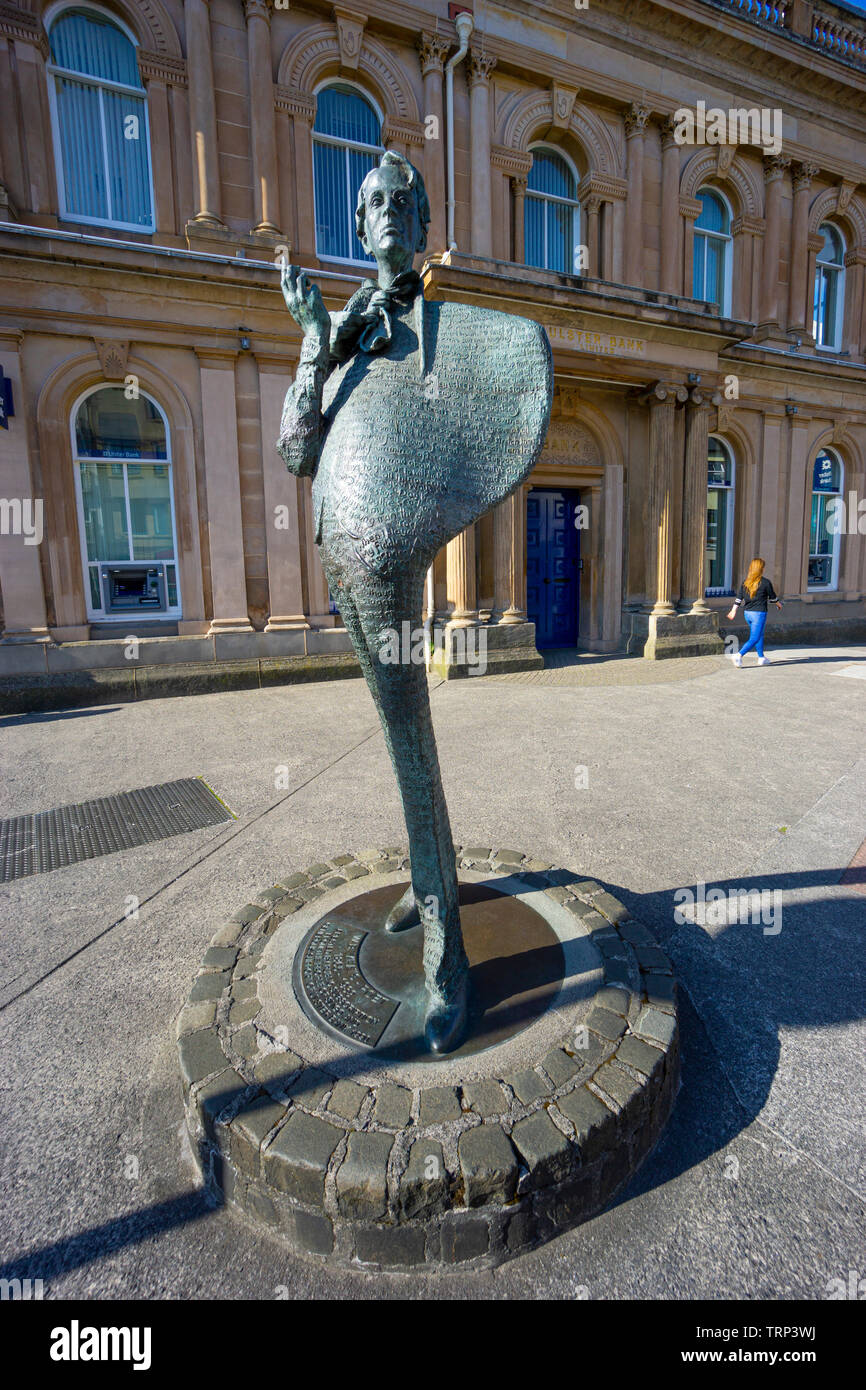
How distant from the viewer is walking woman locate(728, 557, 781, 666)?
409 inches

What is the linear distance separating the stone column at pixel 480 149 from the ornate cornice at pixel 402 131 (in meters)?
0.82

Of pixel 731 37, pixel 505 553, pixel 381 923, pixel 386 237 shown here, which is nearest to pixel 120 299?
pixel 505 553

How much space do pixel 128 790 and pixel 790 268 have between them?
16057mm

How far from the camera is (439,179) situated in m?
10.1

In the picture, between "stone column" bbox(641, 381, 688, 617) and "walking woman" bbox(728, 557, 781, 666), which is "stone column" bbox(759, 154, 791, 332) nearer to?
"stone column" bbox(641, 381, 688, 617)

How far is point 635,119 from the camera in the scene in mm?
11500

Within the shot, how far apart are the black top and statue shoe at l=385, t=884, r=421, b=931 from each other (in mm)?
9518

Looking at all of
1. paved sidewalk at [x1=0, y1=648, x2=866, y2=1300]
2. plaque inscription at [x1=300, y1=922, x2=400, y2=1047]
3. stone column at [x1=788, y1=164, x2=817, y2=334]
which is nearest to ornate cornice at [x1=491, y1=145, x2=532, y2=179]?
stone column at [x1=788, y1=164, x2=817, y2=334]

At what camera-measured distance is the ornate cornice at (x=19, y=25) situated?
7816mm

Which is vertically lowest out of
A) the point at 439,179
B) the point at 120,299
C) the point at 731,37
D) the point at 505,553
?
the point at 505,553

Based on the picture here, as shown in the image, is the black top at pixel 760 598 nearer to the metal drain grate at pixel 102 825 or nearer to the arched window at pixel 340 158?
the arched window at pixel 340 158

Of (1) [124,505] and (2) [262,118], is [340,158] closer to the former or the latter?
(2) [262,118]

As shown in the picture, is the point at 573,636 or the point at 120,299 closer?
the point at 120,299
